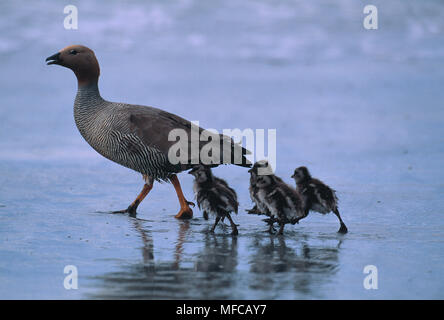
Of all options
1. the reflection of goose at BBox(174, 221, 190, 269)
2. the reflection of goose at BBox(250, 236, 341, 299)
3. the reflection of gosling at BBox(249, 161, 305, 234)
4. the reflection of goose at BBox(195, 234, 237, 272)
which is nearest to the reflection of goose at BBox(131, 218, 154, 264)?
the reflection of goose at BBox(174, 221, 190, 269)

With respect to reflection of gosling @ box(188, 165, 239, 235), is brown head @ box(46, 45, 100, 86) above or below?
above

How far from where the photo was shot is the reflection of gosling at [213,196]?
707cm

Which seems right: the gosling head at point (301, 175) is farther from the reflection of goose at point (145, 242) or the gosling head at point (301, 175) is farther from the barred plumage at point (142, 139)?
the reflection of goose at point (145, 242)

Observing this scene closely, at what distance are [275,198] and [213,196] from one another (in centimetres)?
59

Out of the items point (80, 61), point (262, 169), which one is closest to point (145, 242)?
point (262, 169)

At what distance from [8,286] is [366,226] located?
3.75 m

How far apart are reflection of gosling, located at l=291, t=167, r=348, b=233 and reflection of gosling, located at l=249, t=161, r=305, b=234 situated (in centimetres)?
11

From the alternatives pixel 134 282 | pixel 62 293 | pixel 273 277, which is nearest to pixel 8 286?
pixel 62 293

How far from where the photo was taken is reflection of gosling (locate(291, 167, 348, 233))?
23.4 ft

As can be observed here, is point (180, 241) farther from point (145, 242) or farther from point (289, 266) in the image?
point (289, 266)


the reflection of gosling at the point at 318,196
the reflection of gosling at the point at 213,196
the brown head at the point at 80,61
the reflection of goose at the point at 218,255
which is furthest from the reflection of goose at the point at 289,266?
the brown head at the point at 80,61

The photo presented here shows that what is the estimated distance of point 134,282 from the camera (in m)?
5.16

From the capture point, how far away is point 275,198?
7020mm

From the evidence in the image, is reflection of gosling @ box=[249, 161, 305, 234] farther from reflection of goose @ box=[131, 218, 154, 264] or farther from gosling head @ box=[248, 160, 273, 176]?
reflection of goose @ box=[131, 218, 154, 264]
